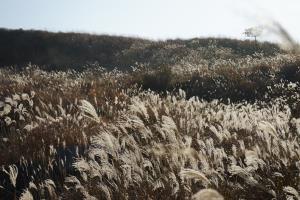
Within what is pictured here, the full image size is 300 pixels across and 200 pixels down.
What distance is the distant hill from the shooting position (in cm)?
2758

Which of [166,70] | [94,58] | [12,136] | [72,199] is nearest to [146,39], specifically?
[94,58]

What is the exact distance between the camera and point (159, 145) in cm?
510

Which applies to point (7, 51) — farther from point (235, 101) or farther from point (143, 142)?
point (143, 142)

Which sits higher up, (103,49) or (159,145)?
(159,145)

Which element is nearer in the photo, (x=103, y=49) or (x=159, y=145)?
(x=159, y=145)

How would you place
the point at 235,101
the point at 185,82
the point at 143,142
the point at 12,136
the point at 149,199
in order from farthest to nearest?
1. the point at 185,82
2. the point at 235,101
3. the point at 12,136
4. the point at 143,142
5. the point at 149,199

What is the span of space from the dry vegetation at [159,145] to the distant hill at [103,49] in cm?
1186

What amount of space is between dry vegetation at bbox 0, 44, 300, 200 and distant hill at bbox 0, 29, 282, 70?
11.9 metres

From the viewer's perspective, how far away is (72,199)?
4.93 meters

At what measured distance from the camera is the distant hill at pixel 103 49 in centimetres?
2758

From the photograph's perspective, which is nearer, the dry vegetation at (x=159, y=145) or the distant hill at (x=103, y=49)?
the dry vegetation at (x=159, y=145)

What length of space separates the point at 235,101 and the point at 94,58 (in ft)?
57.5

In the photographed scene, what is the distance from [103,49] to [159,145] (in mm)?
26651

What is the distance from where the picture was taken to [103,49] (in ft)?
103
